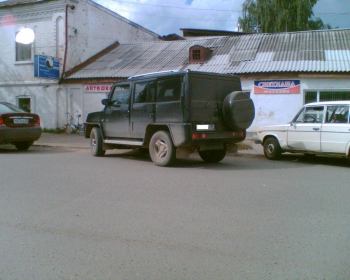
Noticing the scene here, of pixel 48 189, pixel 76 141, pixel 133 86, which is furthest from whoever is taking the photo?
pixel 76 141

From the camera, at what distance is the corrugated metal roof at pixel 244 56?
18469 mm

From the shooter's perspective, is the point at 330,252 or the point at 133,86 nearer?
the point at 330,252

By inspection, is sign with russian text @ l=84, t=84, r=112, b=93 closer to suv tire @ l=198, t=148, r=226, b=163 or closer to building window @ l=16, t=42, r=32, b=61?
building window @ l=16, t=42, r=32, b=61

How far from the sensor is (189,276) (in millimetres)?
4043

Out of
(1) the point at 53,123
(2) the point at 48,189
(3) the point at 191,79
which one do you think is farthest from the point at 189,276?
(1) the point at 53,123

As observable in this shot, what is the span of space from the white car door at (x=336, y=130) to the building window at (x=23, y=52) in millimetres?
17429

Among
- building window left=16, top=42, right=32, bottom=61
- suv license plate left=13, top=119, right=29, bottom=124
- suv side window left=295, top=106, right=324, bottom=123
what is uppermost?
building window left=16, top=42, right=32, bottom=61

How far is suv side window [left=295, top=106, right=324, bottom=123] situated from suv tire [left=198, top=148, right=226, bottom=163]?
7.69 ft

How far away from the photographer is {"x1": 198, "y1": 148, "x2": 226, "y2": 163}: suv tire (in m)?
11.8

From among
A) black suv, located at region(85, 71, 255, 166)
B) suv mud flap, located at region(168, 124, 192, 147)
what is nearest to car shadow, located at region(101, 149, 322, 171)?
black suv, located at region(85, 71, 255, 166)

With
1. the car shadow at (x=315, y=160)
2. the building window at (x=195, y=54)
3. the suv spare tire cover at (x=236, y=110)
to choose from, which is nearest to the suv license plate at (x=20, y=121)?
the suv spare tire cover at (x=236, y=110)

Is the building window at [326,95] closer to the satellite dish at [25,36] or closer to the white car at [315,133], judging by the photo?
the white car at [315,133]

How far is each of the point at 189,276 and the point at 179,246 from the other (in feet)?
2.63

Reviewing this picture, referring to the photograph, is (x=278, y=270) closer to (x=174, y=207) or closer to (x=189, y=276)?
(x=189, y=276)
